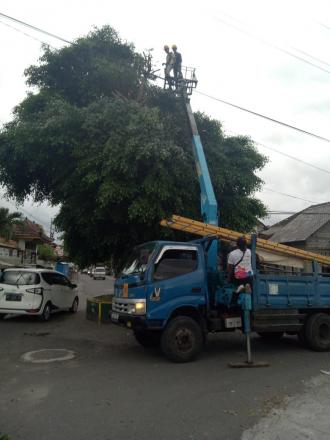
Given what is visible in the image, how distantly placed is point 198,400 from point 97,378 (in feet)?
6.26

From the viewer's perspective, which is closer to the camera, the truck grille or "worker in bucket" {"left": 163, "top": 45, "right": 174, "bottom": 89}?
the truck grille

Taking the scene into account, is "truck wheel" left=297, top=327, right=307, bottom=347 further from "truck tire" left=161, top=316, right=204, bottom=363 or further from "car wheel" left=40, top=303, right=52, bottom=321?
"car wheel" left=40, top=303, right=52, bottom=321

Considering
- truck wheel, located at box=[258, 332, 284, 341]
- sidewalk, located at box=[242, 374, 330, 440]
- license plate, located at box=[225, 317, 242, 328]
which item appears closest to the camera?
sidewalk, located at box=[242, 374, 330, 440]

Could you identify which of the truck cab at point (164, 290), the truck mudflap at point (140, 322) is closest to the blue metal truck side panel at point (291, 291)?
the truck cab at point (164, 290)

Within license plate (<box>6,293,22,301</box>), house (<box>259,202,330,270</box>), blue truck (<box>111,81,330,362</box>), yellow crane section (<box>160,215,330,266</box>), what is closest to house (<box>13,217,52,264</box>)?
house (<box>259,202,330,270</box>)

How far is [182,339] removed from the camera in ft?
26.2

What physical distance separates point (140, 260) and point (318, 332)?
4.40 m

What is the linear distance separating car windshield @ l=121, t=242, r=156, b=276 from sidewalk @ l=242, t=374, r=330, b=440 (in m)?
3.68

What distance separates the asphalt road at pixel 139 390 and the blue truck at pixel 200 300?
0.52 meters

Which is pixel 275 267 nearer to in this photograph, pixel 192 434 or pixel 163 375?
pixel 163 375

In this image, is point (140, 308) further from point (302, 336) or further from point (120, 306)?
point (302, 336)

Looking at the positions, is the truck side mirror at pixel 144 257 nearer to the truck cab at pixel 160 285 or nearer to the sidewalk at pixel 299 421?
the truck cab at pixel 160 285

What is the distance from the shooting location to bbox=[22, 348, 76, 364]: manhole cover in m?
8.09

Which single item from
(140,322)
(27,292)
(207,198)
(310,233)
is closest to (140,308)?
(140,322)
